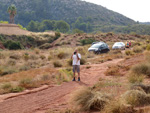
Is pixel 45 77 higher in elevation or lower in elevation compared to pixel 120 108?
lower

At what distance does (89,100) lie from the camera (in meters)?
6.07

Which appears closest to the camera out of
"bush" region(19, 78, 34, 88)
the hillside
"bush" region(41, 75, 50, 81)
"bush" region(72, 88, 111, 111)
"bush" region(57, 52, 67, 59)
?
"bush" region(72, 88, 111, 111)

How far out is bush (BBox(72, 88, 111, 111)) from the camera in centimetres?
592

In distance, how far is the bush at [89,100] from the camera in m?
5.92

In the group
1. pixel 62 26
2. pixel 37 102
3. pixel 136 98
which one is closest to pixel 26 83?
pixel 37 102

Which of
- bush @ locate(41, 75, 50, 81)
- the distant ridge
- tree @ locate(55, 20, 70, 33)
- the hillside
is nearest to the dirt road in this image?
bush @ locate(41, 75, 50, 81)

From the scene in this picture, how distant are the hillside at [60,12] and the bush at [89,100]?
14377cm

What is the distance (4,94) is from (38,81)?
10.2ft

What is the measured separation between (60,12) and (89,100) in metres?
165

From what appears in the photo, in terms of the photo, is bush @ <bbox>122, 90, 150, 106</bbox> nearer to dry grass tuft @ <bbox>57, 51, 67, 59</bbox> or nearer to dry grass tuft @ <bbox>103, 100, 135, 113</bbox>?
dry grass tuft @ <bbox>103, 100, 135, 113</bbox>

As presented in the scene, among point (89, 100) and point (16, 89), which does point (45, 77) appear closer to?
point (16, 89)

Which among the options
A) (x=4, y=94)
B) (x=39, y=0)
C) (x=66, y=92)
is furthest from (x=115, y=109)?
(x=39, y=0)

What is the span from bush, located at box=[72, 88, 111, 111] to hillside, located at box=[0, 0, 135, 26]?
143774 millimetres

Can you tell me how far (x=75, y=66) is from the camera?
12242 millimetres
